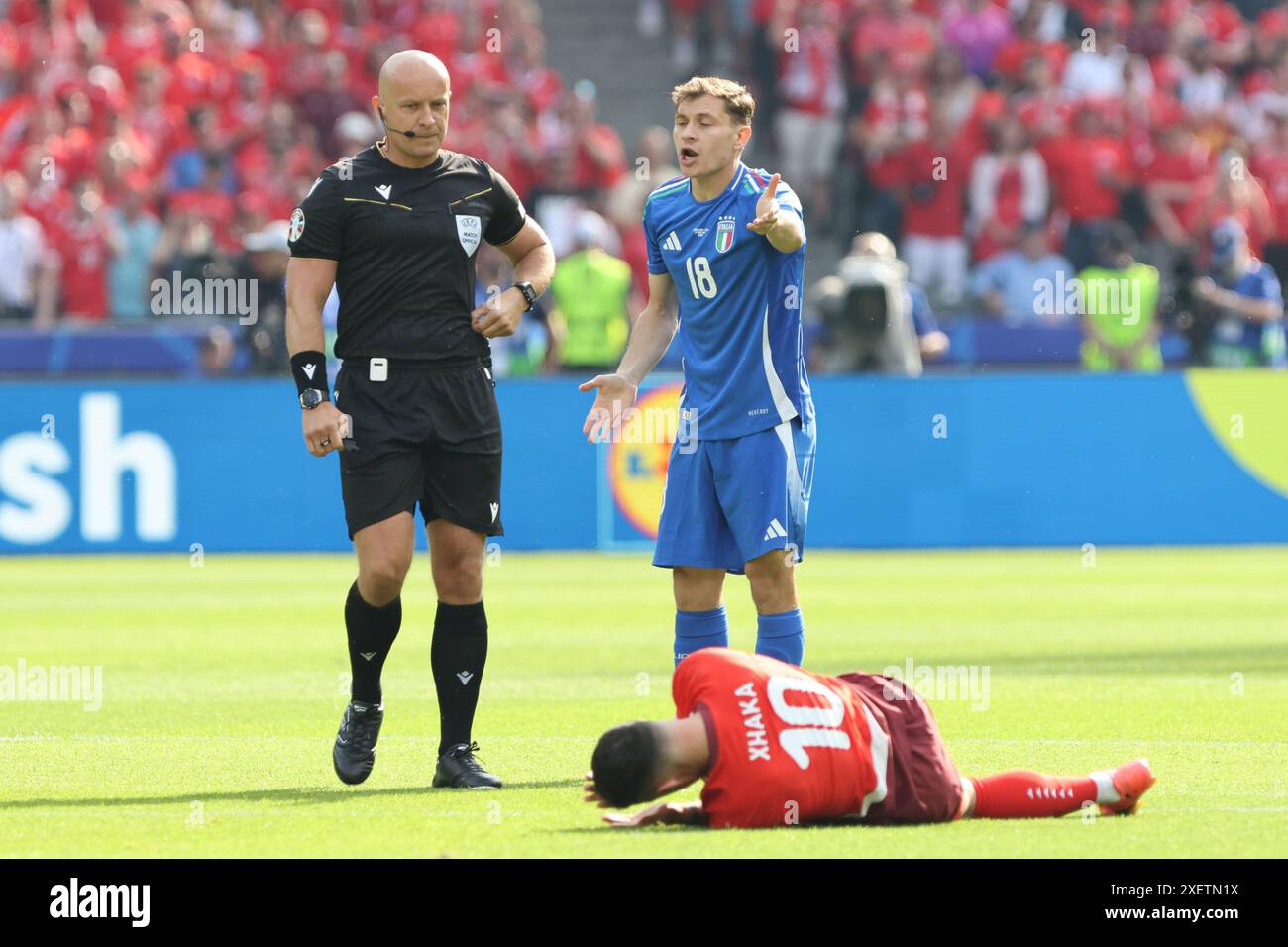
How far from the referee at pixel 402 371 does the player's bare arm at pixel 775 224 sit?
1.00m

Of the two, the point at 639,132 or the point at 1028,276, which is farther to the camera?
the point at 639,132

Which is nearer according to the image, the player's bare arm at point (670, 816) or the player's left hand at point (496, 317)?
the player's bare arm at point (670, 816)

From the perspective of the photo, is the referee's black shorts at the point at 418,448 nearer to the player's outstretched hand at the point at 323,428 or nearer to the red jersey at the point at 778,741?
the player's outstretched hand at the point at 323,428

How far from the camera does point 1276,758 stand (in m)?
8.63

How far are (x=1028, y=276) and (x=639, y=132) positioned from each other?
5.91 meters

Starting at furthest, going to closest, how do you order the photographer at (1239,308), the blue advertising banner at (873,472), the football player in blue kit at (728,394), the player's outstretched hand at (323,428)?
the photographer at (1239,308) → the blue advertising banner at (873,472) → the football player in blue kit at (728,394) → the player's outstretched hand at (323,428)

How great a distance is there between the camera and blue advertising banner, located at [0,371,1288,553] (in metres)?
19.3

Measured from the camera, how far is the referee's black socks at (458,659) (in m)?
8.33

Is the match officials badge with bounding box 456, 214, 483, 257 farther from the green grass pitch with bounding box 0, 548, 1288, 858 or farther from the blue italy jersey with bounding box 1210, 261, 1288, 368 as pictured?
the blue italy jersey with bounding box 1210, 261, 1288, 368

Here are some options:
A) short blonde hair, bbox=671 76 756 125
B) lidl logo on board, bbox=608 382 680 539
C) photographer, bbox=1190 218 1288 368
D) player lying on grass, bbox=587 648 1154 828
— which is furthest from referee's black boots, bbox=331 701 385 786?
photographer, bbox=1190 218 1288 368

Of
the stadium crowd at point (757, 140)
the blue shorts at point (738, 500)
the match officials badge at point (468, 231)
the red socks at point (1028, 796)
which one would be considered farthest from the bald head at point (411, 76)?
the stadium crowd at point (757, 140)

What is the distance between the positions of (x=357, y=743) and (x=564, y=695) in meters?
2.99
